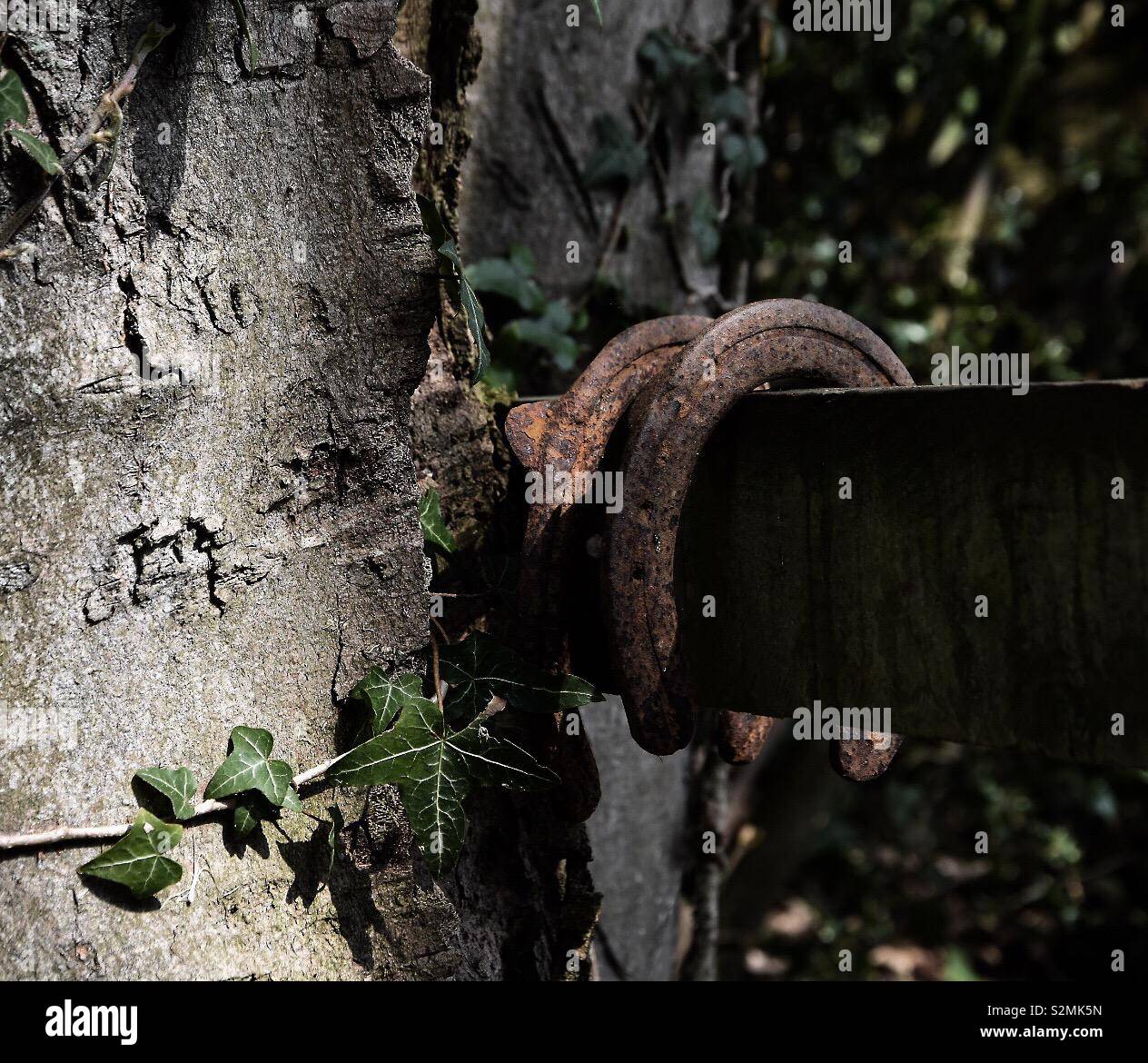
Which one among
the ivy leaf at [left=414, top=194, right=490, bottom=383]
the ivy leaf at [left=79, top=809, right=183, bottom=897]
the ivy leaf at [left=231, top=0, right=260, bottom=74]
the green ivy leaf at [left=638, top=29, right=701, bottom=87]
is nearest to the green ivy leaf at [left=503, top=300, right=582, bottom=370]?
the ivy leaf at [left=414, top=194, right=490, bottom=383]

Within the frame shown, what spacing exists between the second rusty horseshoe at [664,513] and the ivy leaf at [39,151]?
50cm

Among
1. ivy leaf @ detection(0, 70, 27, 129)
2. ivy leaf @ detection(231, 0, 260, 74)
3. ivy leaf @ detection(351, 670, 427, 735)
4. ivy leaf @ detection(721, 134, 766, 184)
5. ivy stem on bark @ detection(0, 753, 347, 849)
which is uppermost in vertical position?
ivy leaf @ detection(721, 134, 766, 184)

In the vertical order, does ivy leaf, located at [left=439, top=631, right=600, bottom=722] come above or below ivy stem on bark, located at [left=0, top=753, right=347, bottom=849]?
above

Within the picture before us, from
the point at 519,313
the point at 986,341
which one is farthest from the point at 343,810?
the point at 986,341

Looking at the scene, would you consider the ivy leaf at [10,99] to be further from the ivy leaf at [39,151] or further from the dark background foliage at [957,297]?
the dark background foliage at [957,297]

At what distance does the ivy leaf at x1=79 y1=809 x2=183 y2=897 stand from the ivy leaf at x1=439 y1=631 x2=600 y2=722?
275mm

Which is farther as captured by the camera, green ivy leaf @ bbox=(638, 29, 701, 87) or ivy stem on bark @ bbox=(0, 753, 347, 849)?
green ivy leaf @ bbox=(638, 29, 701, 87)

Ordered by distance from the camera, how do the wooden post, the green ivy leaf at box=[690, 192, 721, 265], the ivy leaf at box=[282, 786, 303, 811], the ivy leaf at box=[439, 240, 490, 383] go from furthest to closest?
the green ivy leaf at box=[690, 192, 721, 265], the ivy leaf at box=[439, 240, 490, 383], the ivy leaf at box=[282, 786, 303, 811], the wooden post

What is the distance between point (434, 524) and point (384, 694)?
8.2 inches

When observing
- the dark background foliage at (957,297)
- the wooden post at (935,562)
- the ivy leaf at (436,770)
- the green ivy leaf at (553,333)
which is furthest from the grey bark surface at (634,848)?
the dark background foliage at (957,297)

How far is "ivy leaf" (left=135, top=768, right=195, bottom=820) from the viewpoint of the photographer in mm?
815

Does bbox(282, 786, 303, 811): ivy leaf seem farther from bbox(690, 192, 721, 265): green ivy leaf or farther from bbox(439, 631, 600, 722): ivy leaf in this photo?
bbox(690, 192, 721, 265): green ivy leaf

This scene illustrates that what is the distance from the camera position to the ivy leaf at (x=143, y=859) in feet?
2.57

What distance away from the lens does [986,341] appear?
297cm
